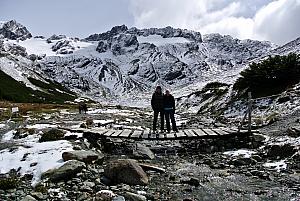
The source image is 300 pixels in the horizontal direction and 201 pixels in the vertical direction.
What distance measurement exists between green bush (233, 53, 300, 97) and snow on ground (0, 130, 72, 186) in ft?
83.6

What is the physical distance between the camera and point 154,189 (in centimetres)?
1204

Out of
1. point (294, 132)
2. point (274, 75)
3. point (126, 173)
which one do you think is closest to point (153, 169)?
point (126, 173)

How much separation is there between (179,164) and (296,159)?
15.2 ft

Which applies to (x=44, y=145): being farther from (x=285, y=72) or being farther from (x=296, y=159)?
(x=285, y=72)

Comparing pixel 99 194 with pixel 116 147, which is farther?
pixel 116 147

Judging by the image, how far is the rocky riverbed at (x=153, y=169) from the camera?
11516 millimetres

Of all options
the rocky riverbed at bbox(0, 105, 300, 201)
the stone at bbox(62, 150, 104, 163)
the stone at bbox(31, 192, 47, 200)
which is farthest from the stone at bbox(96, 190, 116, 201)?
the stone at bbox(62, 150, 104, 163)

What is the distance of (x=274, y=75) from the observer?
38.3 m

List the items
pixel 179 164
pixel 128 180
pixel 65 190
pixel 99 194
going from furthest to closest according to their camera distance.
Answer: pixel 179 164
pixel 128 180
pixel 65 190
pixel 99 194

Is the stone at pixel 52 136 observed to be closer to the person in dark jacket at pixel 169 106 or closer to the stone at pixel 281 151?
the person in dark jacket at pixel 169 106

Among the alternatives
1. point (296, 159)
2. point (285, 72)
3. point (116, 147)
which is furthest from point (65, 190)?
point (285, 72)

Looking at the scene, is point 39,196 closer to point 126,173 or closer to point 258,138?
point 126,173

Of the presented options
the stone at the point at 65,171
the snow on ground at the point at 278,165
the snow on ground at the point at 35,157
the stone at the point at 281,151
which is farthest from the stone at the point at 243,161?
the snow on ground at the point at 35,157

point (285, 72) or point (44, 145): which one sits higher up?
point (285, 72)
